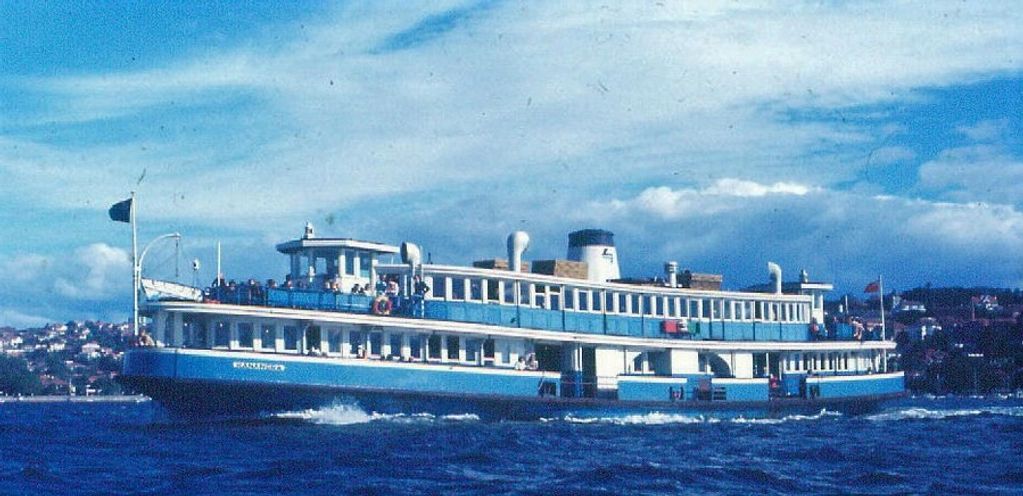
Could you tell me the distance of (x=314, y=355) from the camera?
39562 millimetres

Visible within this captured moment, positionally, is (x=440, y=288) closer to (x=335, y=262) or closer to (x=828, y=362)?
(x=335, y=262)

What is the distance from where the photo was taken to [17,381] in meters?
137

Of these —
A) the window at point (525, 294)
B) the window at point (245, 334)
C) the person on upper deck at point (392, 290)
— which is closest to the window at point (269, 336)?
the window at point (245, 334)

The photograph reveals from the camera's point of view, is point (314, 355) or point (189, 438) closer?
point (189, 438)

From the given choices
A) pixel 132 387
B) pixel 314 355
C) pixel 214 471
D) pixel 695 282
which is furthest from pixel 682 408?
pixel 214 471

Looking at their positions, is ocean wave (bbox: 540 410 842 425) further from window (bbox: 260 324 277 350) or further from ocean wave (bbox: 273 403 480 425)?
window (bbox: 260 324 277 350)

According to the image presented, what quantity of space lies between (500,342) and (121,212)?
530 inches

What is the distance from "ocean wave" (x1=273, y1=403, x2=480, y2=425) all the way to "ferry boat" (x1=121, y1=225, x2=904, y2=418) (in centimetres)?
20

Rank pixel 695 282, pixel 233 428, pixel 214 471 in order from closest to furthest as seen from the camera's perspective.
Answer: pixel 214 471
pixel 233 428
pixel 695 282

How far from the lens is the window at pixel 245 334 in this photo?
39.2m

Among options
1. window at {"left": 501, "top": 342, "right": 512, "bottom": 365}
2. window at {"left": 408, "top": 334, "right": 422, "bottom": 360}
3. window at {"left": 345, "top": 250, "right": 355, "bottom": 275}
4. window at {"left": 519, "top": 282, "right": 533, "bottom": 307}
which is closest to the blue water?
window at {"left": 408, "top": 334, "right": 422, "bottom": 360}

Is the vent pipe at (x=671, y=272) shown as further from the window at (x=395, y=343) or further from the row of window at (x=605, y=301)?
the window at (x=395, y=343)

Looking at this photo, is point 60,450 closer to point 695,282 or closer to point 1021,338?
point 695,282

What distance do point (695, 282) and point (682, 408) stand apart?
6.45m
